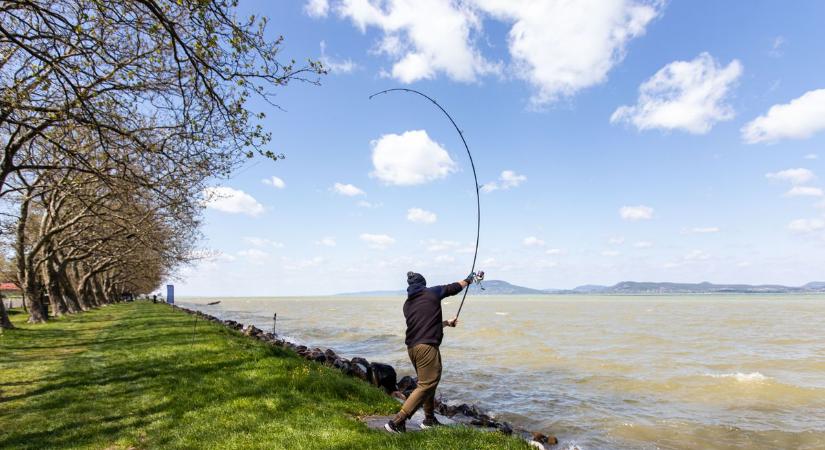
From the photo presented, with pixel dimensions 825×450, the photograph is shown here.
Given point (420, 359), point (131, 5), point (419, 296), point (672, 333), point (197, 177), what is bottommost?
point (672, 333)

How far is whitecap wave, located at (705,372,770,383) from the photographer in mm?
19136

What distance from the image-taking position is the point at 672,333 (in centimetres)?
3909

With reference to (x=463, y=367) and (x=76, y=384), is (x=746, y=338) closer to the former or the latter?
(x=463, y=367)

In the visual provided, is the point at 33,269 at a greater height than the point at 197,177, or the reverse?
the point at 197,177

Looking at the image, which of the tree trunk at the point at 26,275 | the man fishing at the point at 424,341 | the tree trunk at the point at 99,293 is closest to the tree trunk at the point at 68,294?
the tree trunk at the point at 26,275

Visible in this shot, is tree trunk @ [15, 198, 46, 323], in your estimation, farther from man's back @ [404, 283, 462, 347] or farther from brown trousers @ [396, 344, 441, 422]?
Answer: brown trousers @ [396, 344, 441, 422]

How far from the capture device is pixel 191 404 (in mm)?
8945

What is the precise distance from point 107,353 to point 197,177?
21.4 feet

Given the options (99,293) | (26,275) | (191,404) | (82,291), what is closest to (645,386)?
(191,404)

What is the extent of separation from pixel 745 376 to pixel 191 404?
21.5 m

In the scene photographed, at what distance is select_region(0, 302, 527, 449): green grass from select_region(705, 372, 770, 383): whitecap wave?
16828 mm

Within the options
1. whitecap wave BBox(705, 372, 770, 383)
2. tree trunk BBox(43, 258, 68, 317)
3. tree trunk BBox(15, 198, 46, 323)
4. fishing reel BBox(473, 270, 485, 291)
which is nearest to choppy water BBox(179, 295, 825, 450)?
whitecap wave BBox(705, 372, 770, 383)

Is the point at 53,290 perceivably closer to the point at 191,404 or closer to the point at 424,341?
the point at 191,404

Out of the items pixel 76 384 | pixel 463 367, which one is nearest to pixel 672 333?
pixel 463 367
